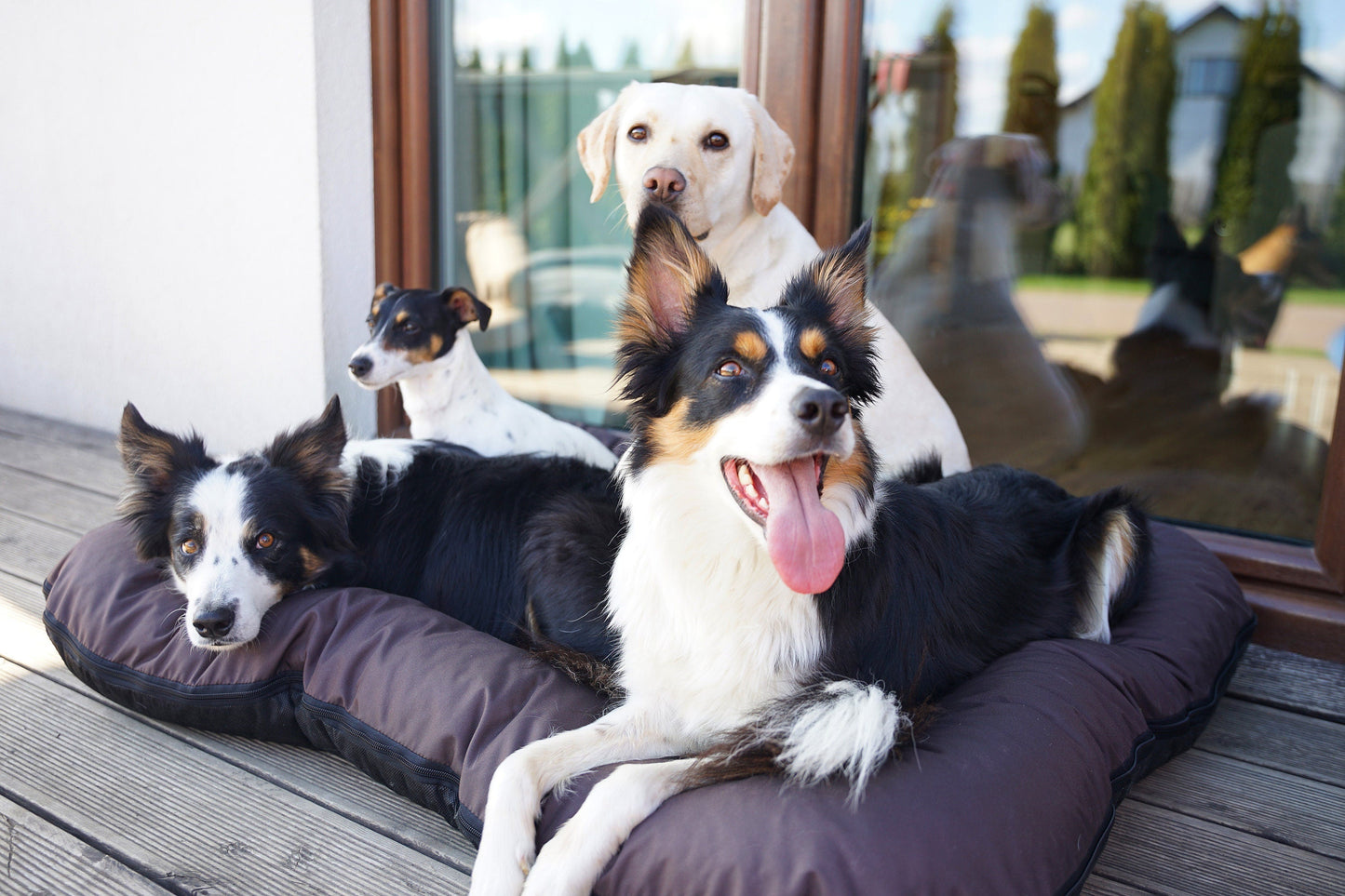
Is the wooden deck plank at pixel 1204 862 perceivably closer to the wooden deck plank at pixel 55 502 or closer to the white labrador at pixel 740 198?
the white labrador at pixel 740 198

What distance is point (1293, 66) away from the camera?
4957 mm

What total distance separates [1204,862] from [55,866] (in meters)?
2.13

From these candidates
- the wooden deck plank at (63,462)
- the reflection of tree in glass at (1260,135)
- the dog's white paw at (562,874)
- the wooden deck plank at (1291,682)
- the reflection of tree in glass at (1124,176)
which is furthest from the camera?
the reflection of tree in glass at (1124,176)

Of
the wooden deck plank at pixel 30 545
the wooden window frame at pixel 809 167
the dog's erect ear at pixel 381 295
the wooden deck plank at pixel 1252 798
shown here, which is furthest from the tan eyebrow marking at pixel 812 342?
the wooden deck plank at pixel 30 545

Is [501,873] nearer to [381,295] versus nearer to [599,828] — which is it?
[599,828]

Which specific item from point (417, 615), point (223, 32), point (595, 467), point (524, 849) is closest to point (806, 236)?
point (595, 467)

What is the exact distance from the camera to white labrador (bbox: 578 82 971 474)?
2844 millimetres

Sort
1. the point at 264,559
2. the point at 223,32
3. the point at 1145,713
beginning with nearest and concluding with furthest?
the point at 1145,713 → the point at 264,559 → the point at 223,32

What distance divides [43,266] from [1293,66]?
20.6 feet

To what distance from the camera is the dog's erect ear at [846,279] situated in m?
1.98

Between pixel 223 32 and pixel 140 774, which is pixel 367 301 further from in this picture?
pixel 140 774

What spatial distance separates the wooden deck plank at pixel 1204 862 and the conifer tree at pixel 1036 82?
410cm

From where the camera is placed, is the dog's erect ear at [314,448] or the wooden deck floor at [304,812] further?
the dog's erect ear at [314,448]

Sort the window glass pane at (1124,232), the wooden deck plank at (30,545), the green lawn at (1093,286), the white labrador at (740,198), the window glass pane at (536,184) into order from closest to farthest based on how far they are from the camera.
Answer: the white labrador at (740,198) → the wooden deck plank at (30,545) → the window glass pane at (536,184) → the window glass pane at (1124,232) → the green lawn at (1093,286)
